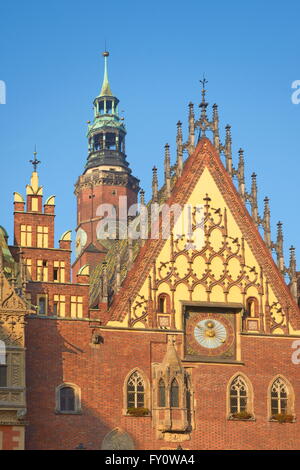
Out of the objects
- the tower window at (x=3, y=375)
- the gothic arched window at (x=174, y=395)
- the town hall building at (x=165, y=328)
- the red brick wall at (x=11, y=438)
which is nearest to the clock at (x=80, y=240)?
the town hall building at (x=165, y=328)

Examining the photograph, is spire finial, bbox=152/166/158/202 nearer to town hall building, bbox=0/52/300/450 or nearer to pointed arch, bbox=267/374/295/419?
town hall building, bbox=0/52/300/450

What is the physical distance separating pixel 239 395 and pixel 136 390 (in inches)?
190

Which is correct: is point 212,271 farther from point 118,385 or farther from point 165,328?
Result: point 118,385

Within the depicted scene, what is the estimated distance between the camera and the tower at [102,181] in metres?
78.5

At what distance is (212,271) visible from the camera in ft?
203

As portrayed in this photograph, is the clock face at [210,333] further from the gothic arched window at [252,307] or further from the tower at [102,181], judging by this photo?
the tower at [102,181]

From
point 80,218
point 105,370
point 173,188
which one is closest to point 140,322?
point 105,370

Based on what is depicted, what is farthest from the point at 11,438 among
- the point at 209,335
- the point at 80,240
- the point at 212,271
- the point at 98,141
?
the point at 98,141

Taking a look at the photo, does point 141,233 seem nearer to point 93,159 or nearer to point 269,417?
point 269,417

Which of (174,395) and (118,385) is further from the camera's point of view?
(174,395)

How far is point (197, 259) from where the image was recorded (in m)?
61.9

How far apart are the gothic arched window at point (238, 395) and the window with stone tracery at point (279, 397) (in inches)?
51.0

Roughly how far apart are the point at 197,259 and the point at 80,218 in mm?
18868

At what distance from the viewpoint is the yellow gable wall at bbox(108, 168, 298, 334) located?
60844 mm
